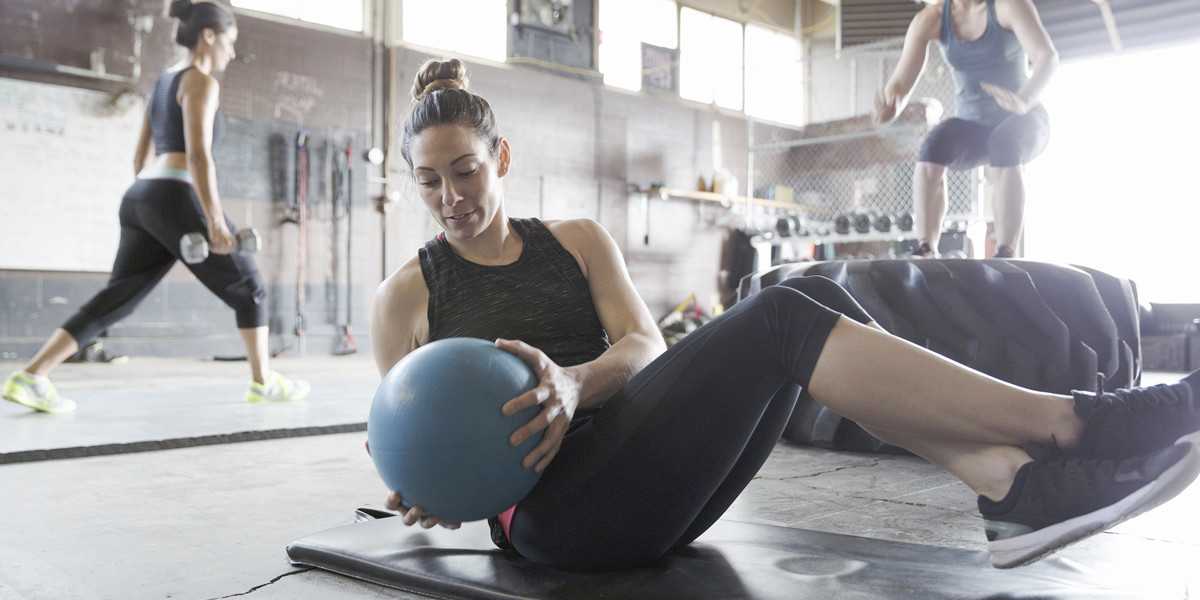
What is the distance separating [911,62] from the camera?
12.1ft

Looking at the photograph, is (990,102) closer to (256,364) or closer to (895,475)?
(895,475)

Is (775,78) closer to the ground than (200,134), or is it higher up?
higher up

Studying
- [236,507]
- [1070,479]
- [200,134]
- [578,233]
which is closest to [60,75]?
[200,134]

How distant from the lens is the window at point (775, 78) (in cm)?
1125

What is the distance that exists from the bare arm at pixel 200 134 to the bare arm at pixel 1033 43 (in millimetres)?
2979

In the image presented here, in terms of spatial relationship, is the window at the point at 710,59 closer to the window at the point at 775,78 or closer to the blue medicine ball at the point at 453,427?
the window at the point at 775,78

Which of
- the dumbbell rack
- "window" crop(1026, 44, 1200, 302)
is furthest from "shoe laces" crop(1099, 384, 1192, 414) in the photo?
"window" crop(1026, 44, 1200, 302)

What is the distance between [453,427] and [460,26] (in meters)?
7.98

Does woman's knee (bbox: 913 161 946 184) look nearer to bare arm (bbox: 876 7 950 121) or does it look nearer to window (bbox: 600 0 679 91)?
bare arm (bbox: 876 7 950 121)

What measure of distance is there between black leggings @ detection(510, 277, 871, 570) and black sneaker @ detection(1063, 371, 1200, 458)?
1.05 ft

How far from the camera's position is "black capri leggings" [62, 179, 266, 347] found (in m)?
3.69

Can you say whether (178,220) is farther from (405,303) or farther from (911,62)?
(911,62)

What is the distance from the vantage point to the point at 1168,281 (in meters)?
7.75

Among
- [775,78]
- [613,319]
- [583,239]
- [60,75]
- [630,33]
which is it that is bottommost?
[613,319]
